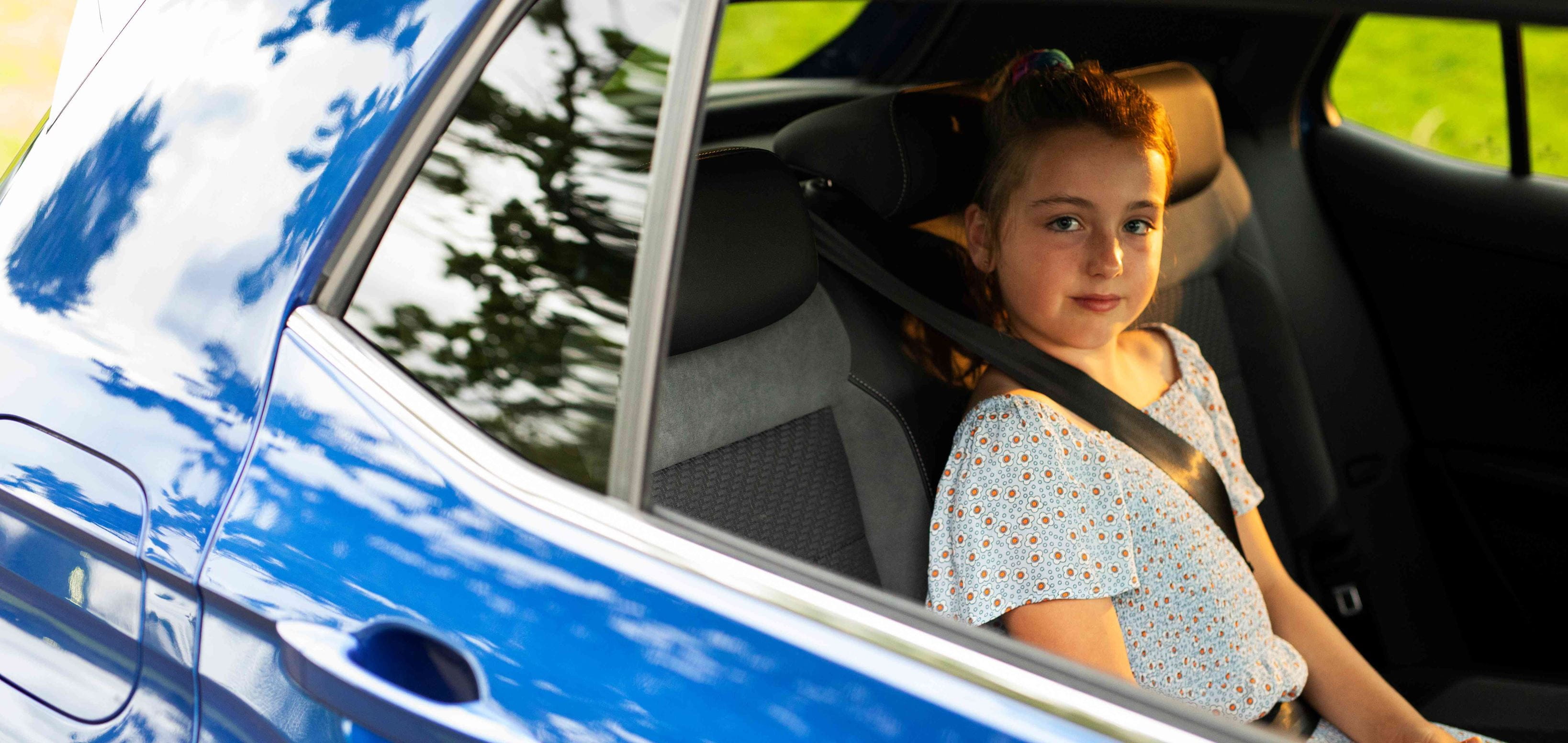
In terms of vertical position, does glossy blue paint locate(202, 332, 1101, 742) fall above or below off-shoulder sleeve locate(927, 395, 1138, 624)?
below

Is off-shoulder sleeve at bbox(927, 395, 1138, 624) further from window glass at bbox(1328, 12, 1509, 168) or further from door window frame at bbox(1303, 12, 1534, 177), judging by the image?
window glass at bbox(1328, 12, 1509, 168)

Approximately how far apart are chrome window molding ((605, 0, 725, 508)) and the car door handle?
0.60ft

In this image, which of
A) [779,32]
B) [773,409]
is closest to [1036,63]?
[773,409]

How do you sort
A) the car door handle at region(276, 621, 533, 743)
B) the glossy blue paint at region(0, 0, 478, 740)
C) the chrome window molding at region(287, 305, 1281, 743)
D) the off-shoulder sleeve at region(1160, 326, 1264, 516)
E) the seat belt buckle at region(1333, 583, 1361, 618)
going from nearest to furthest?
the chrome window molding at region(287, 305, 1281, 743)
the car door handle at region(276, 621, 533, 743)
the glossy blue paint at region(0, 0, 478, 740)
the off-shoulder sleeve at region(1160, 326, 1264, 516)
the seat belt buckle at region(1333, 583, 1361, 618)

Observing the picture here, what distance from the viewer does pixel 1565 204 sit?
2.56 m

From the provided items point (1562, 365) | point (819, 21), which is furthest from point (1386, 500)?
point (819, 21)

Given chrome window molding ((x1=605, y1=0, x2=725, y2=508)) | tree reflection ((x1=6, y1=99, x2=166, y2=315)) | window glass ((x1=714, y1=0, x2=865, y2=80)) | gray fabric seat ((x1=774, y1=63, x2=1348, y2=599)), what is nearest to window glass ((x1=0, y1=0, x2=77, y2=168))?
window glass ((x1=714, y1=0, x2=865, y2=80))

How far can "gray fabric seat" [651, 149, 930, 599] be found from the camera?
1399mm

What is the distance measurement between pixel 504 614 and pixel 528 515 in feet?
0.25

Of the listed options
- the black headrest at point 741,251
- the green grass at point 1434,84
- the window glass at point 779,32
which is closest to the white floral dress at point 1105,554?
the black headrest at point 741,251

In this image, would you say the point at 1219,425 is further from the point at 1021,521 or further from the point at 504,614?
the point at 504,614

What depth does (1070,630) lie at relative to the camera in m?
1.43

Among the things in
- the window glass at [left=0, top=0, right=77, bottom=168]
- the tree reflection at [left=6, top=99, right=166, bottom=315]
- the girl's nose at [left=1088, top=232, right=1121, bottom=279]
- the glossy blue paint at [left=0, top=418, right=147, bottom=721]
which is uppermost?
the girl's nose at [left=1088, top=232, right=1121, bottom=279]

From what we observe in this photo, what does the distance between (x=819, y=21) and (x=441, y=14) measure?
5.89 m
